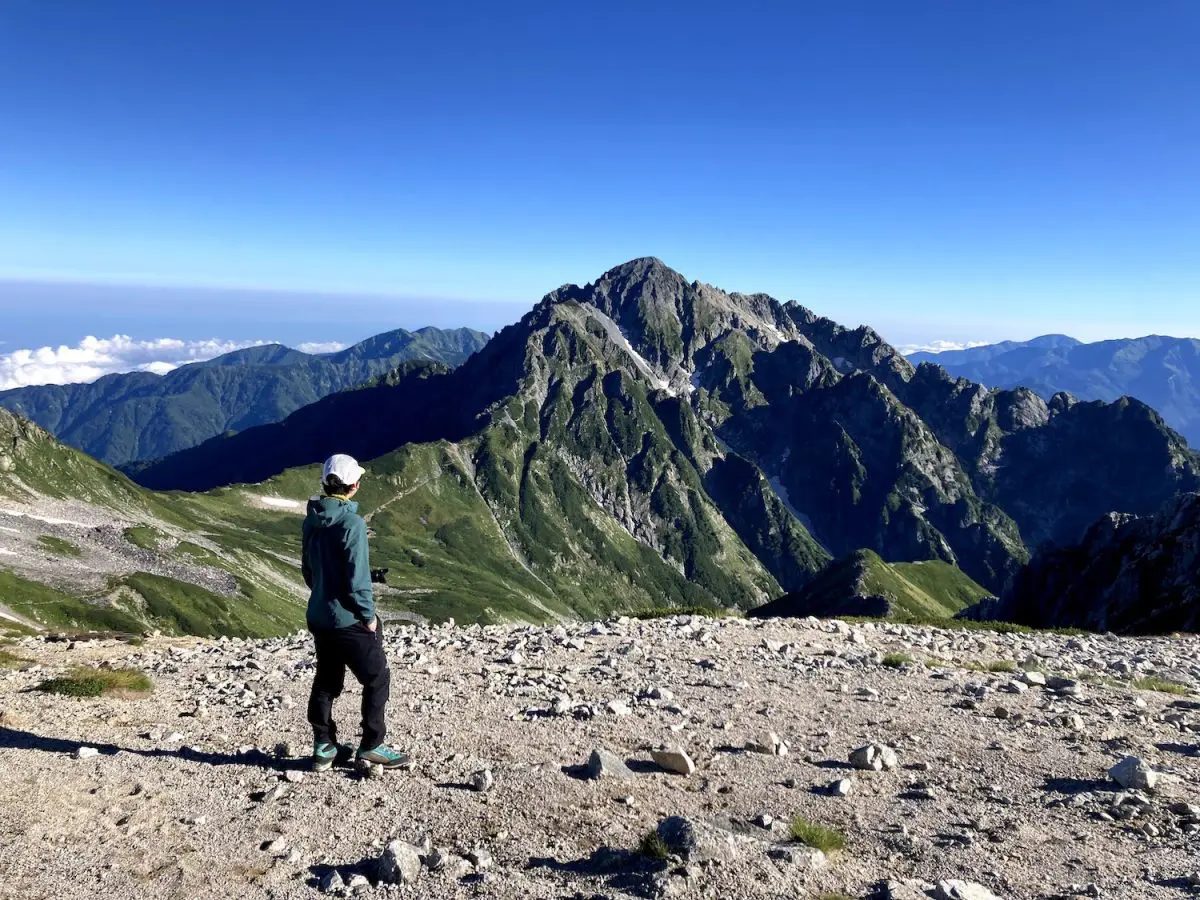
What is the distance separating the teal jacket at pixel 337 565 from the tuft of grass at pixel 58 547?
551ft

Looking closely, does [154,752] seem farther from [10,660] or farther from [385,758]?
[10,660]

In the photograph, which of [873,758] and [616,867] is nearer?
[616,867]

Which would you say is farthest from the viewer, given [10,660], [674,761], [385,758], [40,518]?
[40,518]

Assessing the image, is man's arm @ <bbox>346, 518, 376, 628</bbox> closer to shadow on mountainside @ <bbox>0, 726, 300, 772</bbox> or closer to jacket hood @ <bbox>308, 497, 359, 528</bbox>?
jacket hood @ <bbox>308, 497, 359, 528</bbox>

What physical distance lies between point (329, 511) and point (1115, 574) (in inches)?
3997

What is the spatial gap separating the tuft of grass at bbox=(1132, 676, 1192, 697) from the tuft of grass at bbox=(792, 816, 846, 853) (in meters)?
13.2

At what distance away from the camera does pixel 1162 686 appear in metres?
17.4

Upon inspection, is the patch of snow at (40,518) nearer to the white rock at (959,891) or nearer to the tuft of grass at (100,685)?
the tuft of grass at (100,685)

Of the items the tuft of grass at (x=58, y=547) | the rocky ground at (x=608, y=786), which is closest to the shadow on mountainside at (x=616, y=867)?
the rocky ground at (x=608, y=786)

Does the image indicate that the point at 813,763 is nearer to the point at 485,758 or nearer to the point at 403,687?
the point at 485,758

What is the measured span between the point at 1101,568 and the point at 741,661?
9330 cm

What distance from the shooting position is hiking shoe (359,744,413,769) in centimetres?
1051

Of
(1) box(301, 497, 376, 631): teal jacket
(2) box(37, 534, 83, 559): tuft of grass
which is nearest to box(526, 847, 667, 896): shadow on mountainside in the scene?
(1) box(301, 497, 376, 631): teal jacket

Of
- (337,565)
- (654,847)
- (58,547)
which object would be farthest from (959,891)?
(58,547)
